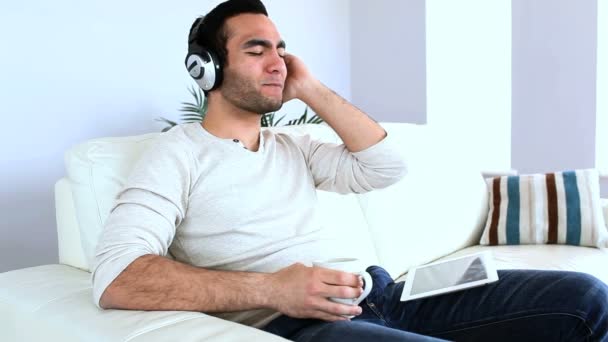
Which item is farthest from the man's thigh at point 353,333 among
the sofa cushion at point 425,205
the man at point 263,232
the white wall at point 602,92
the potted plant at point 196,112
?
→ the white wall at point 602,92

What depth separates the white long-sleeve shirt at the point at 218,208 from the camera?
1115 mm

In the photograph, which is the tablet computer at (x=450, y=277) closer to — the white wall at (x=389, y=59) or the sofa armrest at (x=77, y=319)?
the sofa armrest at (x=77, y=319)

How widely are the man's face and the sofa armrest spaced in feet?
1.76

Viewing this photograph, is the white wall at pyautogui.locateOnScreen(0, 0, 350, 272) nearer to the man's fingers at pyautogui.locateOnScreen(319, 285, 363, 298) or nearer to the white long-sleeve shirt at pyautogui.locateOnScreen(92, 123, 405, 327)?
the white long-sleeve shirt at pyautogui.locateOnScreen(92, 123, 405, 327)

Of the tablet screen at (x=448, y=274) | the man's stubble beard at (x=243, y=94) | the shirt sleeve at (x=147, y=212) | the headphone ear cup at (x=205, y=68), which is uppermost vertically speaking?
the headphone ear cup at (x=205, y=68)

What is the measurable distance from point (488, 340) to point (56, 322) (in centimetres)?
83

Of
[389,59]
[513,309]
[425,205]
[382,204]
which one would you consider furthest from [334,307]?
[389,59]

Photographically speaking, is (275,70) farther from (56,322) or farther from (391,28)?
(391,28)

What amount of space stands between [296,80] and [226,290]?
0.60m

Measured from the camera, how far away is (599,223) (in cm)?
221

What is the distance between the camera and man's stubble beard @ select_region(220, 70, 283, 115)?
4.66 ft

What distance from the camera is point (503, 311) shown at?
4.06ft

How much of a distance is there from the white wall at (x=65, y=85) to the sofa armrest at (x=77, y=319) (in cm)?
91

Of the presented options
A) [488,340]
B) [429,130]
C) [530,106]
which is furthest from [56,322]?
[530,106]
